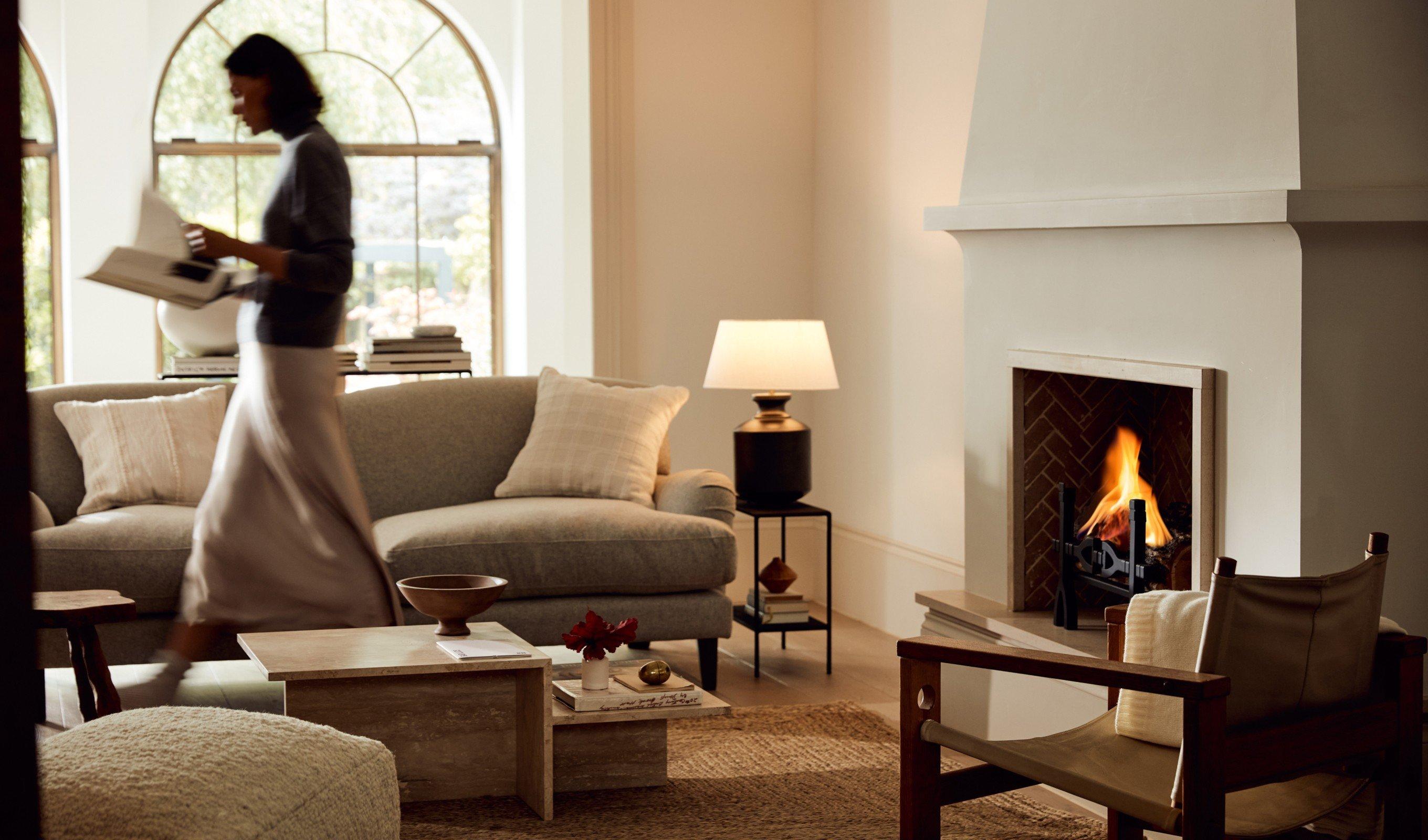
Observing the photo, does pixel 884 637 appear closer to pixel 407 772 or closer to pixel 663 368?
pixel 663 368

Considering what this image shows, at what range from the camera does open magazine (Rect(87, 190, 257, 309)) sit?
276 centimetres

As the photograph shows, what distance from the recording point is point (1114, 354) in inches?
128

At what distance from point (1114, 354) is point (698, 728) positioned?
4.88 feet

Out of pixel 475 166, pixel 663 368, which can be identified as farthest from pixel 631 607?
pixel 475 166

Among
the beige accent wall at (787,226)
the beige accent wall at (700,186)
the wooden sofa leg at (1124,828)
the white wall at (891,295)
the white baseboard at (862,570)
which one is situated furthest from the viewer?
the beige accent wall at (700,186)

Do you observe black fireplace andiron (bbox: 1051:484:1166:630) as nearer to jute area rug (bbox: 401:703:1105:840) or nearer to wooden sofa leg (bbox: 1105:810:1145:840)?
jute area rug (bbox: 401:703:1105:840)

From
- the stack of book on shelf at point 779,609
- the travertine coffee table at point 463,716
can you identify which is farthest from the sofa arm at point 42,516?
the stack of book on shelf at point 779,609

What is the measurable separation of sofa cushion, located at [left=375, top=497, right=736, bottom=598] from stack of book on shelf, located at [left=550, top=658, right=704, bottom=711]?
81cm

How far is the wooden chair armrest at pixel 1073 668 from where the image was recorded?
6.23 feet

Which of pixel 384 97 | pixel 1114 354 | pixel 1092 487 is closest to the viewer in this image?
pixel 1114 354

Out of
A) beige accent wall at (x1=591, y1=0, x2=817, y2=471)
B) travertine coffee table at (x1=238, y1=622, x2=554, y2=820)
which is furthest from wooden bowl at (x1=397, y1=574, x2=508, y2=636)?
beige accent wall at (x1=591, y1=0, x2=817, y2=471)

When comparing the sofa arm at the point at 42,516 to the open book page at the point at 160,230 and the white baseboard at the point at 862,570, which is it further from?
the white baseboard at the point at 862,570

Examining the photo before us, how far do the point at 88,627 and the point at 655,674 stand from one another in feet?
4.50

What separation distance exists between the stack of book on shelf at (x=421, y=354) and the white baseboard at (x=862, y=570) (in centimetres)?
132
